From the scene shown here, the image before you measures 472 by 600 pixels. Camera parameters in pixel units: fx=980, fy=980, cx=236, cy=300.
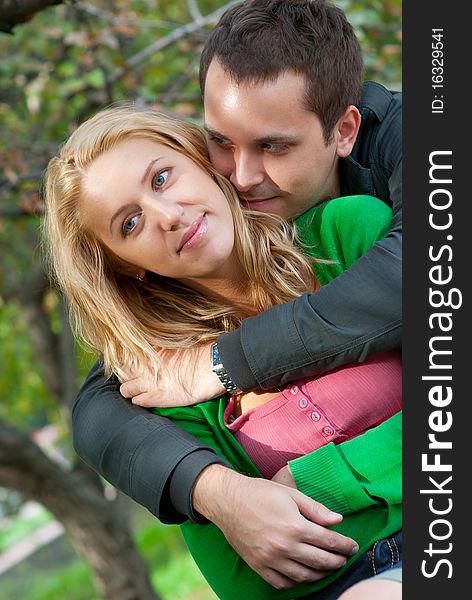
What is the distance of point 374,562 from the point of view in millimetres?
2047

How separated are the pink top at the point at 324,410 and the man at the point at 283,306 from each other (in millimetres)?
76

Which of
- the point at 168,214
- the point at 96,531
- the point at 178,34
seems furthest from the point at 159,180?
the point at 96,531

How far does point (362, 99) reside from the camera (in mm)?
2541

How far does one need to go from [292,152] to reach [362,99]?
320 mm

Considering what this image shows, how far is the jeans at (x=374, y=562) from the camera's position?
80.4 inches

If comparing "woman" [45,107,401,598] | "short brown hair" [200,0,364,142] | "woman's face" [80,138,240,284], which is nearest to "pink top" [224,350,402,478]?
"woman" [45,107,401,598]

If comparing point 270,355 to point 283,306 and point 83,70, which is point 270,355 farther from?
point 83,70

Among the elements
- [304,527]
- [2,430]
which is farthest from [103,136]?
[2,430]

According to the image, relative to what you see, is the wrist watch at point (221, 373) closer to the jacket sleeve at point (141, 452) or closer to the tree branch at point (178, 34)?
the jacket sleeve at point (141, 452)

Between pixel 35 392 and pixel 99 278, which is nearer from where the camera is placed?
pixel 99 278

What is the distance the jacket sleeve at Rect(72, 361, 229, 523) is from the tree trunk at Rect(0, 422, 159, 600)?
113 inches

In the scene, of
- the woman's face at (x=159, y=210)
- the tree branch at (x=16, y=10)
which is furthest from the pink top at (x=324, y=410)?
the tree branch at (x=16, y=10)

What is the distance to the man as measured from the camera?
200 centimetres

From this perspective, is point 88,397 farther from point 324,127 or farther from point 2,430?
point 2,430
